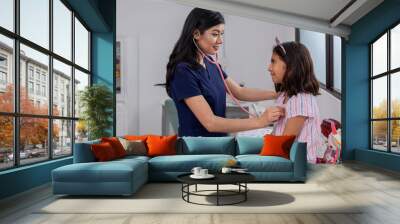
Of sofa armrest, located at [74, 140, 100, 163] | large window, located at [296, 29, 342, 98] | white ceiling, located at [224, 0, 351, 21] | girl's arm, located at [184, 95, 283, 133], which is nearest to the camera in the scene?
sofa armrest, located at [74, 140, 100, 163]

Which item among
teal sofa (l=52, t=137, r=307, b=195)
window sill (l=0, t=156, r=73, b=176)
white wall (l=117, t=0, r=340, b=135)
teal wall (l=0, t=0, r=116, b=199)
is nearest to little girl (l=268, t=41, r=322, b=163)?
white wall (l=117, t=0, r=340, b=135)

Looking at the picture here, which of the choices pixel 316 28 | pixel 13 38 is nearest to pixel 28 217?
pixel 13 38

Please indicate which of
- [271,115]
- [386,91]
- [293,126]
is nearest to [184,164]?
[271,115]

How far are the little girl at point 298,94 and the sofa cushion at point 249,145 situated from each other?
74 cm

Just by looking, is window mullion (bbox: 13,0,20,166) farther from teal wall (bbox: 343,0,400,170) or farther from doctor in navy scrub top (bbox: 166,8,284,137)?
teal wall (bbox: 343,0,400,170)

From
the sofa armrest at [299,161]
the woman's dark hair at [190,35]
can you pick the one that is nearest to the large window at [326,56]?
the woman's dark hair at [190,35]

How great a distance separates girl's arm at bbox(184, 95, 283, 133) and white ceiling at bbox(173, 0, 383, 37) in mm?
1941

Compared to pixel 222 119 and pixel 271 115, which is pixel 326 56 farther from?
pixel 222 119

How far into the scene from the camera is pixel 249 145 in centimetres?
645

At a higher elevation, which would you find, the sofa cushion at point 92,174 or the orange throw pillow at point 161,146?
the orange throw pillow at point 161,146

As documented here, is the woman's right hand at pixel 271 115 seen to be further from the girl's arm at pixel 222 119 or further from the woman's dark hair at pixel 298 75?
the woman's dark hair at pixel 298 75

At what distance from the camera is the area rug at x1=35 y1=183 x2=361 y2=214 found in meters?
3.93

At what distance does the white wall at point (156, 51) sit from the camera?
8.16 metres

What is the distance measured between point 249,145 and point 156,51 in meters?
3.18
